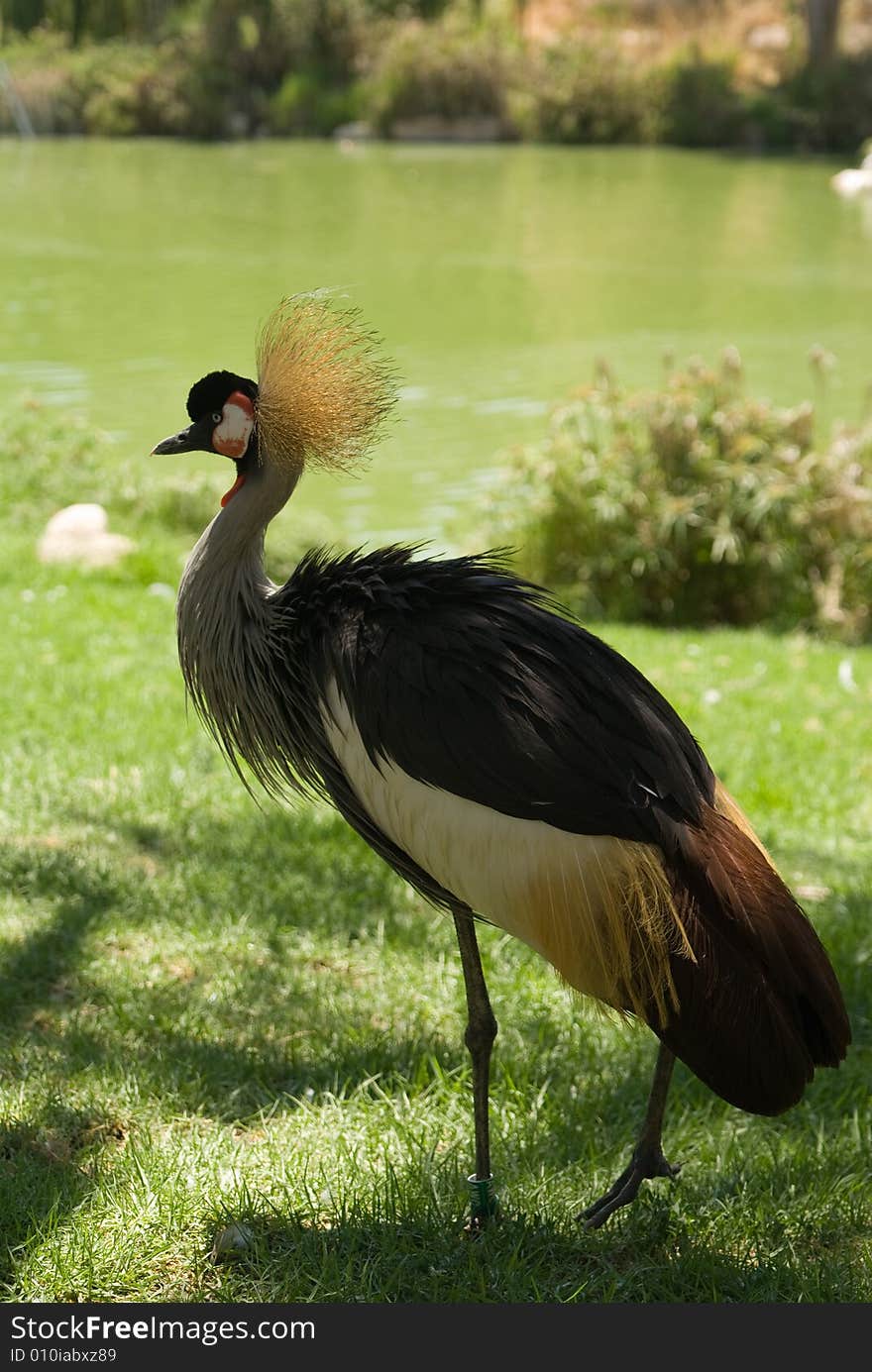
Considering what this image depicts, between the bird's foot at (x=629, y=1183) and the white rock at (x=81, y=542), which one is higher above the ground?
the bird's foot at (x=629, y=1183)

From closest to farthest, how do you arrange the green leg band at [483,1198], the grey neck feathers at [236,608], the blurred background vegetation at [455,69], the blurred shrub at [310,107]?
the green leg band at [483,1198], the grey neck feathers at [236,608], the blurred background vegetation at [455,69], the blurred shrub at [310,107]

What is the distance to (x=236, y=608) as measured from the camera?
3.22 metres

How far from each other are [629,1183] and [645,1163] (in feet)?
0.19

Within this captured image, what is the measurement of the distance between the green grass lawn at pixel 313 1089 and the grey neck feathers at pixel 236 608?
969mm

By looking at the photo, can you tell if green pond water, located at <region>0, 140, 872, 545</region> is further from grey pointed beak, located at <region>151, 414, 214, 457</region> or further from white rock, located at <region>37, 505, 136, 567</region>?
white rock, located at <region>37, 505, 136, 567</region>

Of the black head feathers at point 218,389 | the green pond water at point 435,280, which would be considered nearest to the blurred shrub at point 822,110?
the green pond water at point 435,280

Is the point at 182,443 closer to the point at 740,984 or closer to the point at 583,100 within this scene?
the point at 740,984

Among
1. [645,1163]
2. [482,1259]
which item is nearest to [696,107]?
[645,1163]

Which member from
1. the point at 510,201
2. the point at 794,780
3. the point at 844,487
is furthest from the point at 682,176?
the point at 794,780

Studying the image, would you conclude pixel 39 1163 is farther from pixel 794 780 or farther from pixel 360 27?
pixel 360 27

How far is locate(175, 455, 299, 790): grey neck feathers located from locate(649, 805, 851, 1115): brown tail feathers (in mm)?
1013

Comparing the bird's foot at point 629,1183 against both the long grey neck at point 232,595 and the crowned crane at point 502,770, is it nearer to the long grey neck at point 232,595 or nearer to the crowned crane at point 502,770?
the crowned crane at point 502,770

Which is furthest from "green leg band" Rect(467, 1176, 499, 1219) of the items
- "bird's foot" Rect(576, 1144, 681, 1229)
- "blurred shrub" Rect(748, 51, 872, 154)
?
"blurred shrub" Rect(748, 51, 872, 154)

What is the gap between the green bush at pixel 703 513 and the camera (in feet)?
28.1
